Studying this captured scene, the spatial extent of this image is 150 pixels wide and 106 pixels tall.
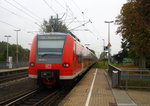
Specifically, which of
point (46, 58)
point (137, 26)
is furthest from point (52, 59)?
point (137, 26)

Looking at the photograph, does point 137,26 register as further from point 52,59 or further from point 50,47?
point 52,59

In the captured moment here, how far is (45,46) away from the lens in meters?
13.6

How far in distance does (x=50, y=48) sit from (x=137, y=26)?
229 inches

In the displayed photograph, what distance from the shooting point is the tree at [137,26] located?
14102 millimetres

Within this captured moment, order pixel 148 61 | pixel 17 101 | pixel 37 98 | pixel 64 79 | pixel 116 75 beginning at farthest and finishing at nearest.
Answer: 1. pixel 148 61
2. pixel 116 75
3. pixel 64 79
4. pixel 37 98
5. pixel 17 101

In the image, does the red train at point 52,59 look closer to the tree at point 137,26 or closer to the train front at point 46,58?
the train front at point 46,58

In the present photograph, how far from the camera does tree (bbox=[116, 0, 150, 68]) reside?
14.1 metres

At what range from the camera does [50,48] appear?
13445 millimetres

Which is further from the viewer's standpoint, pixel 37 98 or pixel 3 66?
pixel 3 66

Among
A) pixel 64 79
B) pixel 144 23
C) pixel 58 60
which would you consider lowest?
pixel 64 79

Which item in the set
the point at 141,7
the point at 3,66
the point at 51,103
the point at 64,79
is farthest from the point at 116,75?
the point at 3,66

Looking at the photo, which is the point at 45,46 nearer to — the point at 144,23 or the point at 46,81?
the point at 46,81

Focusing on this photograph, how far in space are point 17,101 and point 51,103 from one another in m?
1.29

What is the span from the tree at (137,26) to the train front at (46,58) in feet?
14.0
